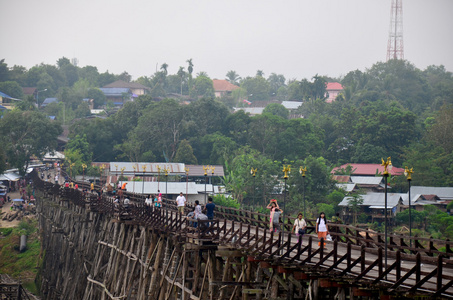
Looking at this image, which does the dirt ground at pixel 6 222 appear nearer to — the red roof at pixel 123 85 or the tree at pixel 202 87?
the red roof at pixel 123 85

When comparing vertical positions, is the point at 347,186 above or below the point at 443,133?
below

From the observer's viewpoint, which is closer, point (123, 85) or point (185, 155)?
point (185, 155)

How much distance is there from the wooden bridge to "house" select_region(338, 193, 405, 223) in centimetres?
2517

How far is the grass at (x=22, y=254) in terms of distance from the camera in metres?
53.6

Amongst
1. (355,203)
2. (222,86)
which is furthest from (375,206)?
(222,86)

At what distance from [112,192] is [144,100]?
49.8 metres

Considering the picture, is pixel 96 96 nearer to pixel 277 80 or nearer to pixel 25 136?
pixel 25 136

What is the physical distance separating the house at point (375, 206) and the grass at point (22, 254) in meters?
26.1

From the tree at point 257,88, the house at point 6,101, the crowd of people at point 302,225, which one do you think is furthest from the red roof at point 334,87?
the crowd of people at point 302,225

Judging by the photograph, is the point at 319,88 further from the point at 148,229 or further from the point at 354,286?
the point at 354,286

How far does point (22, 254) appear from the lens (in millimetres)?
58062

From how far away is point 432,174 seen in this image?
214 feet

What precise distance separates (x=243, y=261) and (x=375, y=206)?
127 ft

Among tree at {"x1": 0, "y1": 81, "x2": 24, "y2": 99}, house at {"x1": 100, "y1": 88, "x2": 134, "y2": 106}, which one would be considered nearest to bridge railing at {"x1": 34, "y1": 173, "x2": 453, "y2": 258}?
tree at {"x1": 0, "y1": 81, "x2": 24, "y2": 99}
